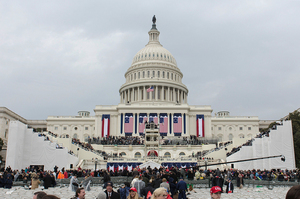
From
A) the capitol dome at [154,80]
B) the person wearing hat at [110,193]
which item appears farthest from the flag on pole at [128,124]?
the person wearing hat at [110,193]

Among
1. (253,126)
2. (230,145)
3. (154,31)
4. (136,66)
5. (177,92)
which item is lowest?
(230,145)

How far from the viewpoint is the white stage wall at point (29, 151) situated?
4575 cm

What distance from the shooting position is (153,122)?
80.4 metres

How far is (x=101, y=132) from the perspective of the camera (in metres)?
92.8

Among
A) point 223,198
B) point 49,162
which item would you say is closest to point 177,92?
point 49,162

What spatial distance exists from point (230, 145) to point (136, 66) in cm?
5967

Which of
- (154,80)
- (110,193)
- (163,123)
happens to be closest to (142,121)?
(163,123)

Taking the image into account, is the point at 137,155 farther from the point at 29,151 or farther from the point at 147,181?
the point at 147,181

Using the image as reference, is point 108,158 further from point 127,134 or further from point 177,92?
point 177,92

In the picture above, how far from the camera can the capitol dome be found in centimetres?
10856

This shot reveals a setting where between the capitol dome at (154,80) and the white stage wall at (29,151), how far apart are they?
5705 centimetres

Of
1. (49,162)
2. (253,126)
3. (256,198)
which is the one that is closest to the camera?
(256,198)

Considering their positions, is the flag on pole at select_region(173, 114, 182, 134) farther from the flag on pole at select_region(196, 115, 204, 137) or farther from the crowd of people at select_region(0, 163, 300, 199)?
the crowd of people at select_region(0, 163, 300, 199)

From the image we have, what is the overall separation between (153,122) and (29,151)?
122 feet
